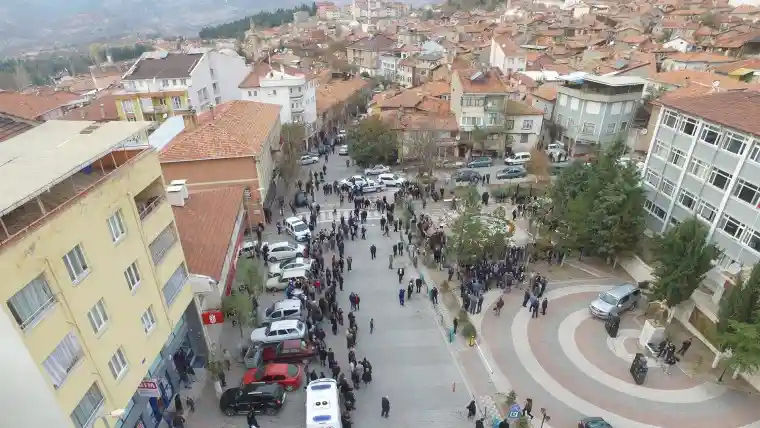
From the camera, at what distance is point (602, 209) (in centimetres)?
2202

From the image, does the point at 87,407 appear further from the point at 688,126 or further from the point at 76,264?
the point at 688,126

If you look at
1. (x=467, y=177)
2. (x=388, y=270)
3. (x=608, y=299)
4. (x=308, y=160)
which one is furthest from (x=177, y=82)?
(x=608, y=299)

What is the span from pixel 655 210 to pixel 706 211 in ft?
11.5

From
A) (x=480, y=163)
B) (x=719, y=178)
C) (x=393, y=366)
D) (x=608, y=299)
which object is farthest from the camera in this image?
(x=480, y=163)

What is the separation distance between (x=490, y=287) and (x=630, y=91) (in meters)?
25.1

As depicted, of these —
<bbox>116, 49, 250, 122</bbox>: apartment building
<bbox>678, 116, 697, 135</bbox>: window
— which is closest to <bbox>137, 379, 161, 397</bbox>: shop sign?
<bbox>678, 116, 697, 135</bbox>: window

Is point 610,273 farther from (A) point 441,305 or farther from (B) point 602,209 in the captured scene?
(A) point 441,305

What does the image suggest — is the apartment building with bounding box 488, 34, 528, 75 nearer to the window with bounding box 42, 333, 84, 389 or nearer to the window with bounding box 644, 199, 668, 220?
the window with bounding box 644, 199, 668, 220

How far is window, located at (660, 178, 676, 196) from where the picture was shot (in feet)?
78.6

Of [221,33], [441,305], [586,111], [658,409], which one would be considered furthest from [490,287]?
[221,33]

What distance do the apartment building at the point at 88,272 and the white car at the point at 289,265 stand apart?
7.54 metres

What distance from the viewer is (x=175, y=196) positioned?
2191cm

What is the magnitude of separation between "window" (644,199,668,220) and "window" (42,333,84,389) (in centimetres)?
2640

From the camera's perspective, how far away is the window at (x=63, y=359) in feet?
33.2
